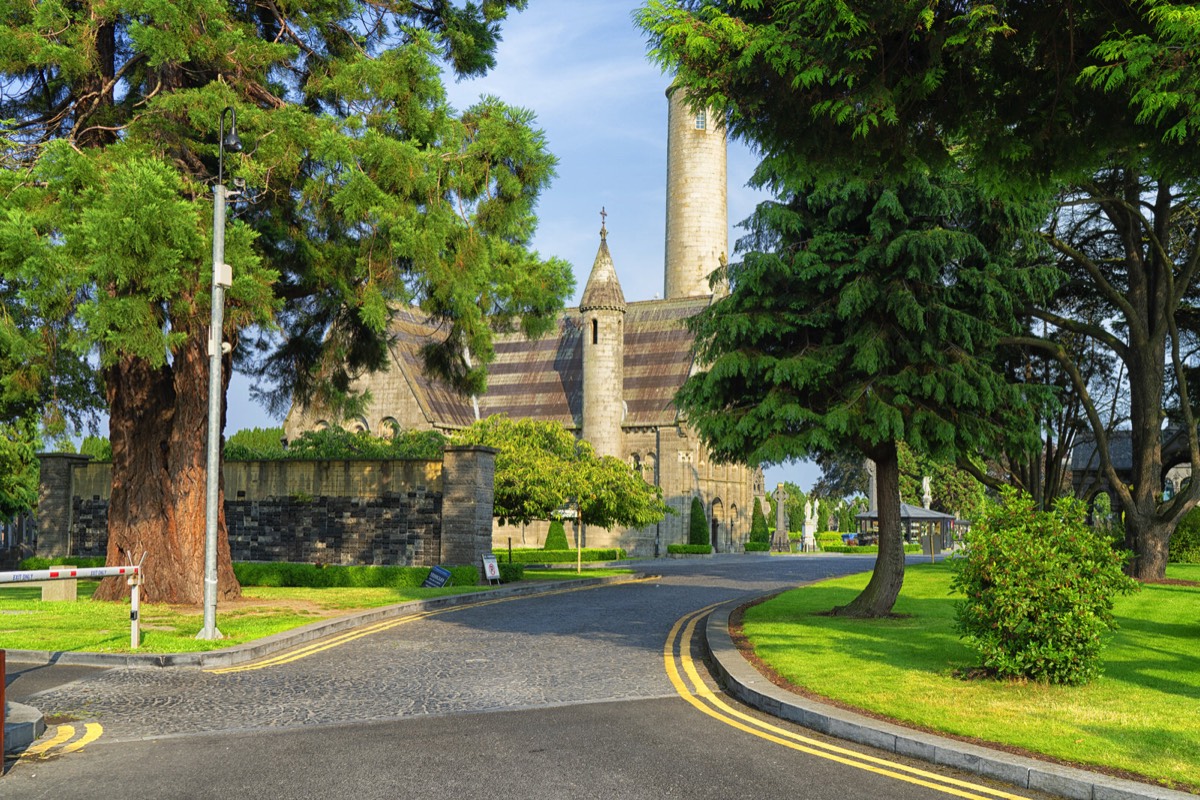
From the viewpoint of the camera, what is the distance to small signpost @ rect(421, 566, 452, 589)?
Answer: 2466 cm

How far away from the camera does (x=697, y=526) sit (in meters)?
57.2

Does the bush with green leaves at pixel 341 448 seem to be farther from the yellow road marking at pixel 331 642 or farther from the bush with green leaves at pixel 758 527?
the bush with green leaves at pixel 758 527

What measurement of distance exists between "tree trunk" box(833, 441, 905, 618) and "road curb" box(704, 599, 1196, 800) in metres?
7.03

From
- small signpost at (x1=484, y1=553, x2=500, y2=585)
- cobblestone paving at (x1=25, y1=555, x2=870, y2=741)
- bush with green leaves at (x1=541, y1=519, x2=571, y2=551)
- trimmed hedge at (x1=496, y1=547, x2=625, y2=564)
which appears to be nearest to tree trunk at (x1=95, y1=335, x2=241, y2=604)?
cobblestone paving at (x1=25, y1=555, x2=870, y2=741)

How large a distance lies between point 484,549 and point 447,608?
6.99 metres

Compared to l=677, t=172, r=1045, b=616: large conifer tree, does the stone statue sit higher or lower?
lower

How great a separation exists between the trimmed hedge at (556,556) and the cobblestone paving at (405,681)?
27.3 m

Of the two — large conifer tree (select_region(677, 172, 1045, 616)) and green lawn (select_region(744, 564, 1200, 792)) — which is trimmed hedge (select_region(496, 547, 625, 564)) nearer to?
large conifer tree (select_region(677, 172, 1045, 616))

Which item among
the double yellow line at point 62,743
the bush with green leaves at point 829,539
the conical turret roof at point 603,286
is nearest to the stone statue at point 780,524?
the bush with green leaves at point 829,539

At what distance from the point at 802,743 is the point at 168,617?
12764 mm

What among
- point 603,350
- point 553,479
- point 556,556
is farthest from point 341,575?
point 603,350

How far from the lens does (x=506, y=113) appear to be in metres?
18.9

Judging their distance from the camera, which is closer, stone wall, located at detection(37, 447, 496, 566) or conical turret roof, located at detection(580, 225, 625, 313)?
stone wall, located at detection(37, 447, 496, 566)

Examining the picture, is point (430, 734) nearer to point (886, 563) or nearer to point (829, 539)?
point (886, 563)
